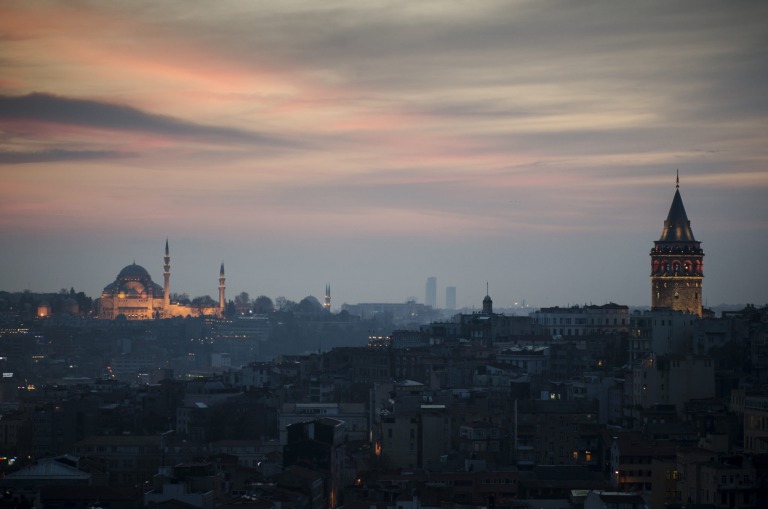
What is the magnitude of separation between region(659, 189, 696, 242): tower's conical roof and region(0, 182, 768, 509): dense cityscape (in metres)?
0.06

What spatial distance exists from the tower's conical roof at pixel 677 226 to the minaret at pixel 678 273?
0.13 feet

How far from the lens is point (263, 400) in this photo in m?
63.1

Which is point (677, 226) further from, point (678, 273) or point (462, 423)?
point (462, 423)

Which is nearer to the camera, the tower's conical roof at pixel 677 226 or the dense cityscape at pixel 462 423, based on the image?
the dense cityscape at pixel 462 423

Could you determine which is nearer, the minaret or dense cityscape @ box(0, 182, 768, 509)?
dense cityscape @ box(0, 182, 768, 509)

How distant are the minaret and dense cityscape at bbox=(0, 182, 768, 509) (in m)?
0.08

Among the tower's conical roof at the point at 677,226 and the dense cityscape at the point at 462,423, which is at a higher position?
the tower's conical roof at the point at 677,226

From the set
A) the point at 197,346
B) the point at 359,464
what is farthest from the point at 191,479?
the point at 197,346

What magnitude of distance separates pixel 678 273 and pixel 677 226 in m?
2.26

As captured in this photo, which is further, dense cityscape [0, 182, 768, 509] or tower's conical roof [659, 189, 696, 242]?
tower's conical roof [659, 189, 696, 242]

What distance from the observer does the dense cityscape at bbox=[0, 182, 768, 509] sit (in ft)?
137

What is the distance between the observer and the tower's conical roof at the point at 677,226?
73.1m

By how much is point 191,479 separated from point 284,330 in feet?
416

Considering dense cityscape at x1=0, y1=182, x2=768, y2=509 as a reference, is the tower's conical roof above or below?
above
